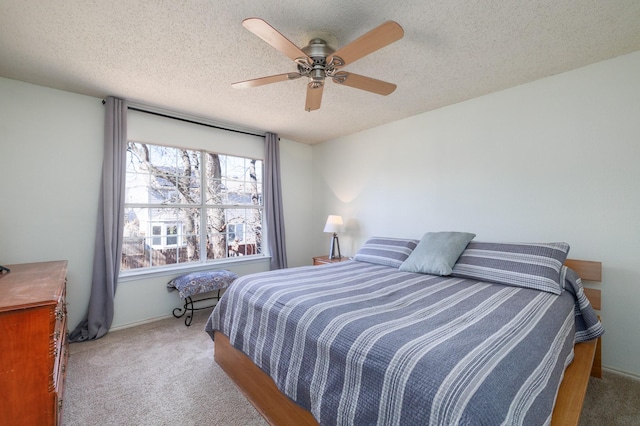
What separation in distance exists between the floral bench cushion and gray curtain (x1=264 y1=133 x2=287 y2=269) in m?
0.88

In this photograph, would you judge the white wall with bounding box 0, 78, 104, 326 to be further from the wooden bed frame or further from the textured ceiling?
the wooden bed frame

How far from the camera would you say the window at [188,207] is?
315cm

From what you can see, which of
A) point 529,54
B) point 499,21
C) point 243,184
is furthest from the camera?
point 243,184

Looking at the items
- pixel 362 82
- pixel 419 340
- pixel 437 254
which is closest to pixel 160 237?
pixel 362 82

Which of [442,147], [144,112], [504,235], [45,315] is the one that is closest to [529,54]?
[442,147]

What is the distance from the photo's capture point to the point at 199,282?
302cm

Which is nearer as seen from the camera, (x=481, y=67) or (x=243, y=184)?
(x=481, y=67)

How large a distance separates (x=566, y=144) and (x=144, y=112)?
4.08 meters

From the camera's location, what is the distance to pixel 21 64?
2184 millimetres

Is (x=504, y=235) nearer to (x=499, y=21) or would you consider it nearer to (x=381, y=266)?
(x=381, y=266)

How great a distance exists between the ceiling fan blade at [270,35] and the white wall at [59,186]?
225 cm

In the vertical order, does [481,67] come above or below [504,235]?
above

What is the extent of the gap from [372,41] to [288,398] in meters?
1.97

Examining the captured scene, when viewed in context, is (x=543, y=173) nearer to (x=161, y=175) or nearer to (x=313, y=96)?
(x=313, y=96)
